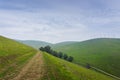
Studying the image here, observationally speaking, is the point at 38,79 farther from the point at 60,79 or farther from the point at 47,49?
the point at 47,49

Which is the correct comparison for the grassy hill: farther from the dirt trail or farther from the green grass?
the green grass

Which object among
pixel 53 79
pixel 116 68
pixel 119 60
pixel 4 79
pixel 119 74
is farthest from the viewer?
pixel 119 60

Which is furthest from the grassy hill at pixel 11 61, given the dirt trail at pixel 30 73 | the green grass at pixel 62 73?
the green grass at pixel 62 73

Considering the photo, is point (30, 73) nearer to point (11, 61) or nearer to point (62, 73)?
point (62, 73)

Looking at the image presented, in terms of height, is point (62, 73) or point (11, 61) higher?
point (11, 61)

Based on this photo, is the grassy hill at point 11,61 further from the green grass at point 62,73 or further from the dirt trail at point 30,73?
the green grass at point 62,73

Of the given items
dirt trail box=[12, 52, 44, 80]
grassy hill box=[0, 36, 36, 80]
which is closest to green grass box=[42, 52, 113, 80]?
dirt trail box=[12, 52, 44, 80]

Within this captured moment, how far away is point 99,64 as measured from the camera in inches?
6870

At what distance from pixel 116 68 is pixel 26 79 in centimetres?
13906

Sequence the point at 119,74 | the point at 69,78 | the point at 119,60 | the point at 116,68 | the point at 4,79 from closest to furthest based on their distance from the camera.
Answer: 1. the point at 4,79
2. the point at 69,78
3. the point at 119,74
4. the point at 116,68
5. the point at 119,60

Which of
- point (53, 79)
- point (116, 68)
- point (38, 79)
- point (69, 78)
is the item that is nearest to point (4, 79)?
point (38, 79)

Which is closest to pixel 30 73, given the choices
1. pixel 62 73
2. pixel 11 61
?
pixel 62 73

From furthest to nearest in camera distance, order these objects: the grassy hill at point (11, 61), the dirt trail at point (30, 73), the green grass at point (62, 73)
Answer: the green grass at point (62, 73)
the grassy hill at point (11, 61)
the dirt trail at point (30, 73)

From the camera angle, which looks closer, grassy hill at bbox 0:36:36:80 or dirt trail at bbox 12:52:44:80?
dirt trail at bbox 12:52:44:80
